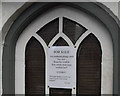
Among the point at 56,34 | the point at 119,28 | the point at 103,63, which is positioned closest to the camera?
the point at 119,28

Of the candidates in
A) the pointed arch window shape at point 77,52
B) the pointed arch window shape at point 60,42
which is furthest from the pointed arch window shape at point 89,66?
the pointed arch window shape at point 60,42

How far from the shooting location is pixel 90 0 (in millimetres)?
1393

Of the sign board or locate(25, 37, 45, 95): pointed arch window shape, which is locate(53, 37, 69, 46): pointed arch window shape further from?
locate(25, 37, 45, 95): pointed arch window shape

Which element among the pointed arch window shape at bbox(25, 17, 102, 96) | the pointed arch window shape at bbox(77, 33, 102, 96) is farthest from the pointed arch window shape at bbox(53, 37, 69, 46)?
the pointed arch window shape at bbox(77, 33, 102, 96)

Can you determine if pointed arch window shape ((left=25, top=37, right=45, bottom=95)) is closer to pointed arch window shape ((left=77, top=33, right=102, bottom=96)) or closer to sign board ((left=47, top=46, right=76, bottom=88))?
sign board ((left=47, top=46, right=76, bottom=88))

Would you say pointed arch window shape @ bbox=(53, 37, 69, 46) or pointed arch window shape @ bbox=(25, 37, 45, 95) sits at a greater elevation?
pointed arch window shape @ bbox=(53, 37, 69, 46)

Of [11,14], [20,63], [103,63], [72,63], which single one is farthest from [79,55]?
[11,14]

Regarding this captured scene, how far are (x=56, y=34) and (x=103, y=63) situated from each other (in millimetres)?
417

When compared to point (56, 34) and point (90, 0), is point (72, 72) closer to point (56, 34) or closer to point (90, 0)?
point (56, 34)

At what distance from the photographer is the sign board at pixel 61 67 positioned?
1.55m

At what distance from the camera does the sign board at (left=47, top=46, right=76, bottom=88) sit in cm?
155

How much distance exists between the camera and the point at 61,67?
1.57 m

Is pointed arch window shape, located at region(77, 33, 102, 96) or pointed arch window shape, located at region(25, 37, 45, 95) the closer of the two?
pointed arch window shape, located at region(77, 33, 102, 96)

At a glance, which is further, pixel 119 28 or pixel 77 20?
pixel 77 20
